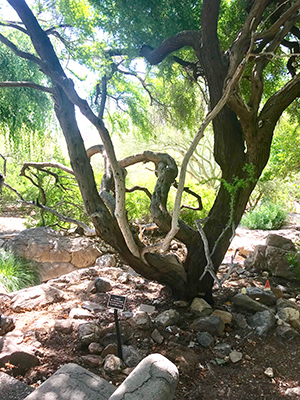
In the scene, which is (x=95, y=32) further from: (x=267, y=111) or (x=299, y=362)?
(x=299, y=362)

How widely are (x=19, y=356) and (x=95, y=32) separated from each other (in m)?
4.26

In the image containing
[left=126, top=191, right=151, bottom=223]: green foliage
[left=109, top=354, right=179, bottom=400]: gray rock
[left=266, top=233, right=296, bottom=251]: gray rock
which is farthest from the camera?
[left=126, top=191, right=151, bottom=223]: green foliage

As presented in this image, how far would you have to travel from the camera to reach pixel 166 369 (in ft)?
5.26

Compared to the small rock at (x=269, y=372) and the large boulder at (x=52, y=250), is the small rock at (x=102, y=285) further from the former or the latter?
the large boulder at (x=52, y=250)

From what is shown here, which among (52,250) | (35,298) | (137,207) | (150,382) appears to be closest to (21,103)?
(52,250)

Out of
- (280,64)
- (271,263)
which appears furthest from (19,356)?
(280,64)

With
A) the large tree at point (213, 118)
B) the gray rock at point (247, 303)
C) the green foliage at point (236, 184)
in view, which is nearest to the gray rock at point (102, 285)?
the large tree at point (213, 118)

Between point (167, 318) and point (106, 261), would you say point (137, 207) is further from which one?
point (167, 318)

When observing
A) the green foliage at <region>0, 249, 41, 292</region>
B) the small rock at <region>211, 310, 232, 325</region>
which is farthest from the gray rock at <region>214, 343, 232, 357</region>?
the green foliage at <region>0, 249, 41, 292</region>

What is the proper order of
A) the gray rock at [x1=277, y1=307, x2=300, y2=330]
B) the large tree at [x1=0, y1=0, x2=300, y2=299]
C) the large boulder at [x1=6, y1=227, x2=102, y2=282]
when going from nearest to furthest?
the large tree at [x1=0, y1=0, x2=300, y2=299] → the gray rock at [x1=277, y1=307, x2=300, y2=330] → the large boulder at [x1=6, y1=227, x2=102, y2=282]

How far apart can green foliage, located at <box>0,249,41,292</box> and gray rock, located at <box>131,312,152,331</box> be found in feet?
8.34

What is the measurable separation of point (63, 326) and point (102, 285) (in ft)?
2.97

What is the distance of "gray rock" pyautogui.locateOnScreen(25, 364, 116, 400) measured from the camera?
164 centimetres

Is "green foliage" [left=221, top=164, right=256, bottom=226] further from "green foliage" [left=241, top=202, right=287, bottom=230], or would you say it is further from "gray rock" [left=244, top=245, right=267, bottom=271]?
"green foliage" [left=241, top=202, right=287, bottom=230]
